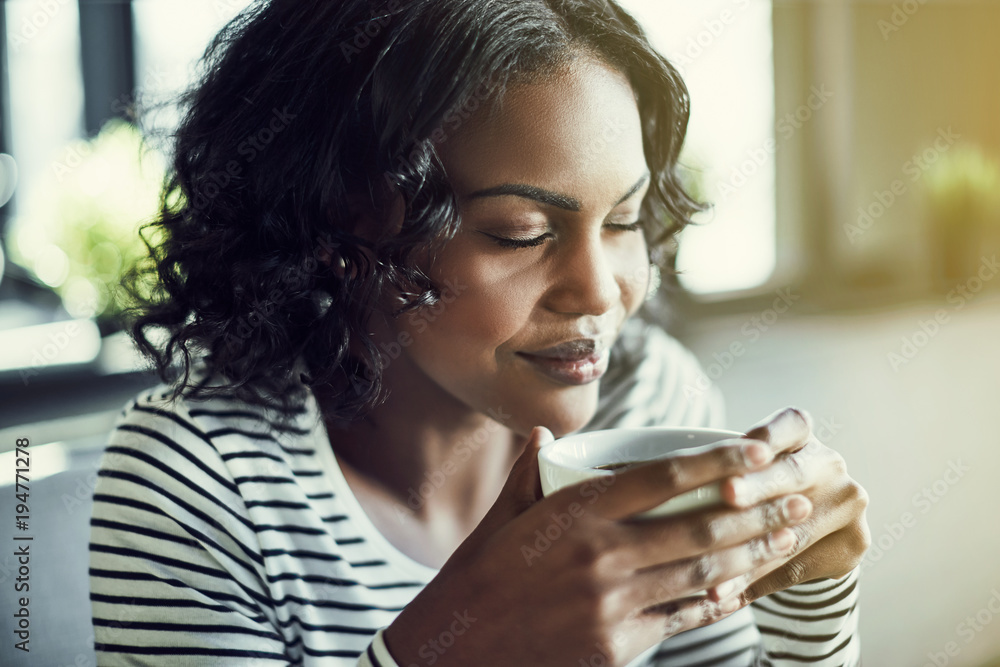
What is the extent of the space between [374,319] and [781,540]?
54 centimetres

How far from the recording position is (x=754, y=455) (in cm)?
51

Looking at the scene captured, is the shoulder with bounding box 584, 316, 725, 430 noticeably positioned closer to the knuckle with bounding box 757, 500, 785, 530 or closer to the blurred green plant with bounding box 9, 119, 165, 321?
the knuckle with bounding box 757, 500, 785, 530

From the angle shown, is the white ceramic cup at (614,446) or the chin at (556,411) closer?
the white ceramic cup at (614,446)

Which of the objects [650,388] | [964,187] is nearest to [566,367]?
[650,388]

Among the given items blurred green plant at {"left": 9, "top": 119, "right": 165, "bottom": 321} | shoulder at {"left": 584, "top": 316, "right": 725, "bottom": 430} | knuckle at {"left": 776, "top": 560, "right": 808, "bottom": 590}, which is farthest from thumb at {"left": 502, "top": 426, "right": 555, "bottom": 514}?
blurred green plant at {"left": 9, "top": 119, "right": 165, "bottom": 321}

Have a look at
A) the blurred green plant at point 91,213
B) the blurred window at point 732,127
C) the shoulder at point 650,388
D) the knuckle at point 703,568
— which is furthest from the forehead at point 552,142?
the blurred window at point 732,127

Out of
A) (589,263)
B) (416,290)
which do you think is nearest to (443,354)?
(416,290)

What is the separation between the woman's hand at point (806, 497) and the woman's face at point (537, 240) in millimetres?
269

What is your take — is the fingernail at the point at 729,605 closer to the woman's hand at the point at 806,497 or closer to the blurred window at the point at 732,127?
the woman's hand at the point at 806,497

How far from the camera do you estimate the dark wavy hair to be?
78 cm

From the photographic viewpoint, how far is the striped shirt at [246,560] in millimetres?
791

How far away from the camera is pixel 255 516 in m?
0.86

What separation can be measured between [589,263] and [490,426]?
1.15 ft

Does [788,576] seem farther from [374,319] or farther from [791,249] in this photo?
[791,249]
